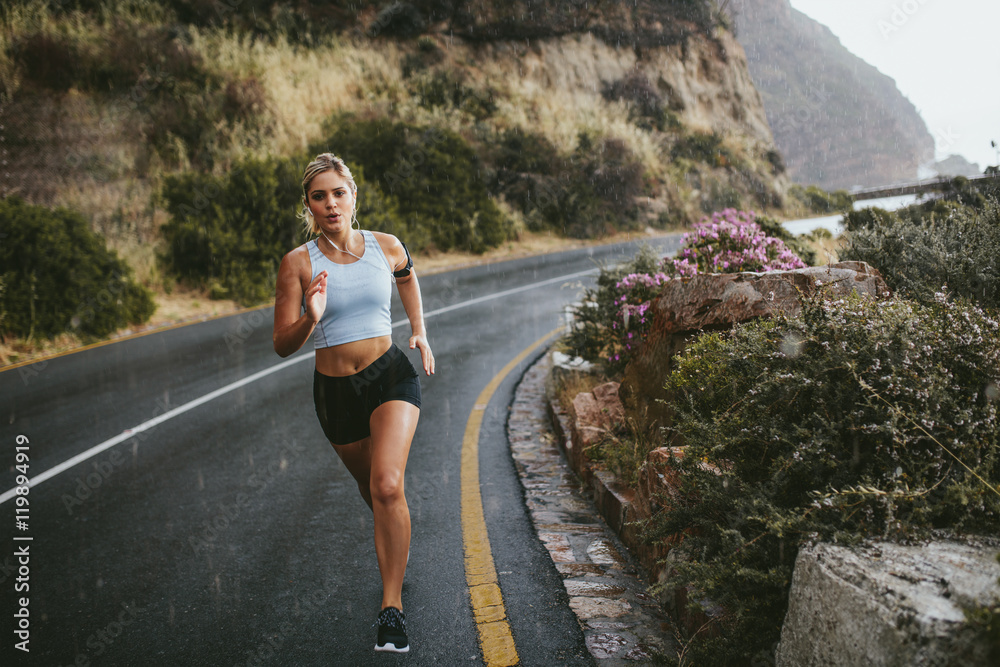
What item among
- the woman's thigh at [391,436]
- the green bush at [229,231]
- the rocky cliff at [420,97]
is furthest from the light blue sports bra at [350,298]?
the rocky cliff at [420,97]

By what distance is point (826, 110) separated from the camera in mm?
103750

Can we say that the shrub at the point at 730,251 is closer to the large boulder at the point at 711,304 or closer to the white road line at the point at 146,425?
the large boulder at the point at 711,304

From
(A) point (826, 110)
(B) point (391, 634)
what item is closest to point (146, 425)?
(B) point (391, 634)

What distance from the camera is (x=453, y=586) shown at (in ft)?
11.7

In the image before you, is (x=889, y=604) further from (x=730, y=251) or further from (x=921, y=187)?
(x=921, y=187)

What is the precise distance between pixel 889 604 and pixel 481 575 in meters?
2.29

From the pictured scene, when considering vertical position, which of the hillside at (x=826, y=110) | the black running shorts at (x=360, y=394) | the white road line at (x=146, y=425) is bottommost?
the white road line at (x=146, y=425)

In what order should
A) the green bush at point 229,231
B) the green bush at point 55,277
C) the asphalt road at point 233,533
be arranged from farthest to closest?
the green bush at point 229,231, the green bush at point 55,277, the asphalt road at point 233,533

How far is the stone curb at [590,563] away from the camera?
301 cm

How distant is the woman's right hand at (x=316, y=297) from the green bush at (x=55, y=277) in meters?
9.54

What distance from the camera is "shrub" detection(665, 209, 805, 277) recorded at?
6.11m

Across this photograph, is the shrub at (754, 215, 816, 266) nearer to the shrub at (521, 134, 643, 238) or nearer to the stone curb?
the stone curb

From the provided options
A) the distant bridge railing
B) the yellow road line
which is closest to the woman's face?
the yellow road line

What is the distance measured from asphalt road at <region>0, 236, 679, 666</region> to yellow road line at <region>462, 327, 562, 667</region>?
0.05 meters
